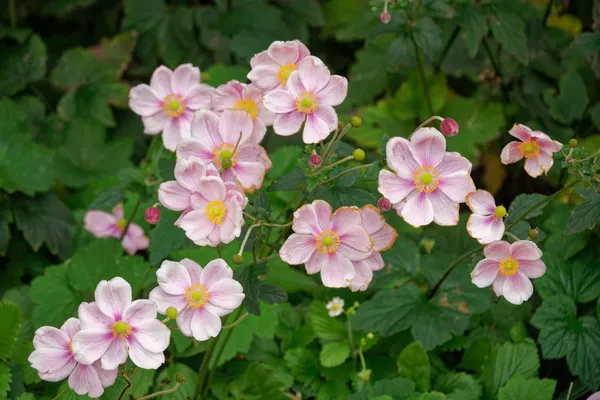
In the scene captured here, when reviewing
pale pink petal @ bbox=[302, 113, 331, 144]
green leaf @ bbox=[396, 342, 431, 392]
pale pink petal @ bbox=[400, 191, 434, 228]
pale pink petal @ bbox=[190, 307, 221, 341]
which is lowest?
green leaf @ bbox=[396, 342, 431, 392]

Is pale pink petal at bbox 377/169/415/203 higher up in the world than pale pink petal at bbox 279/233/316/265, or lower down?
higher up

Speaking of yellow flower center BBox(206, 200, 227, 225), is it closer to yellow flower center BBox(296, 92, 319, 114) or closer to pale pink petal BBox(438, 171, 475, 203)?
yellow flower center BBox(296, 92, 319, 114)

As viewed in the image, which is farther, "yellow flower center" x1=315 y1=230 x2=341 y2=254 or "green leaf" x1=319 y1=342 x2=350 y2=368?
"green leaf" x1=319 y1=342 x2=350 y2=368

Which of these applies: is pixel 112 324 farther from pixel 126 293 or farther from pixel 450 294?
pixel 450 294

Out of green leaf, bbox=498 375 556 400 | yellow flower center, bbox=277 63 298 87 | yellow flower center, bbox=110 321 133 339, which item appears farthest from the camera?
green leaf, bbox=498 375 556 400

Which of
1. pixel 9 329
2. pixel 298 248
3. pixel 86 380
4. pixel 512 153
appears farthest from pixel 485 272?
pixel 9 329

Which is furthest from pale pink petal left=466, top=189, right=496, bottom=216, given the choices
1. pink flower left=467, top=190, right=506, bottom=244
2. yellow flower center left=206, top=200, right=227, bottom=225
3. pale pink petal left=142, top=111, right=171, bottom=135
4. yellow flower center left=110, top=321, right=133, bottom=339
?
pale pink petal left=142, top=111, right=171, bottom=135
